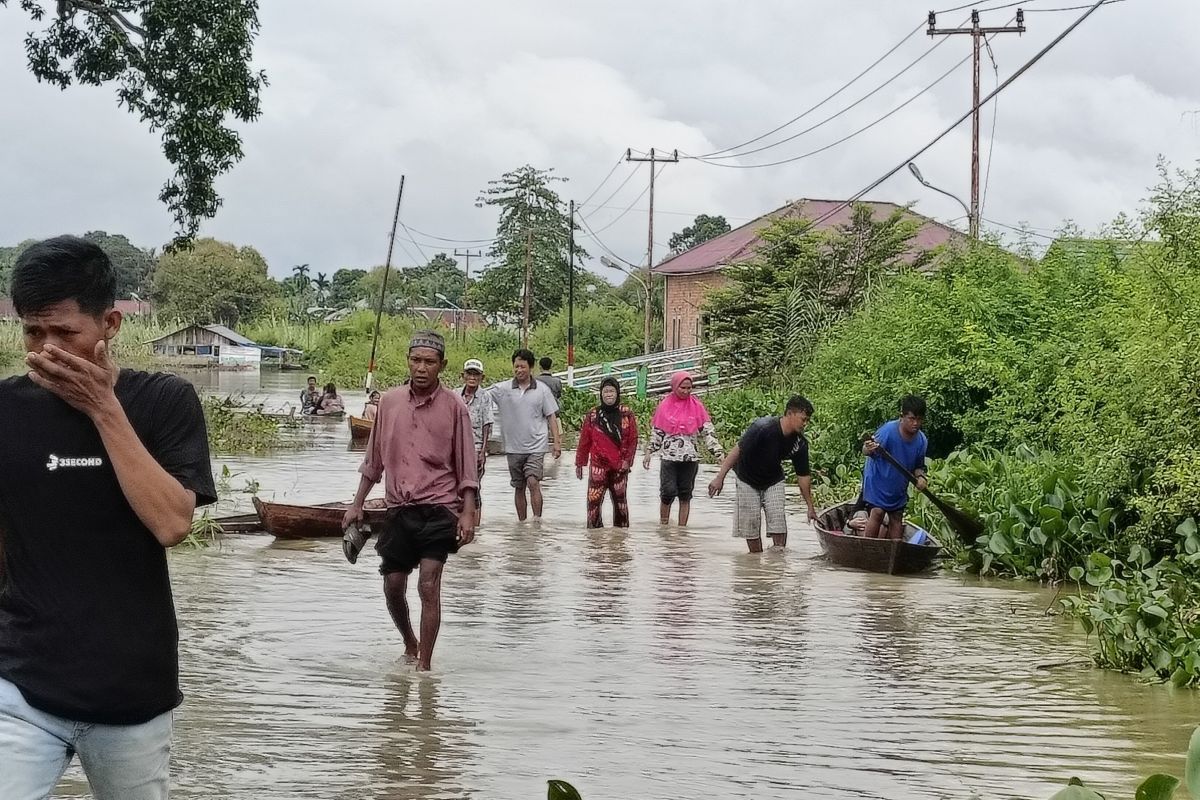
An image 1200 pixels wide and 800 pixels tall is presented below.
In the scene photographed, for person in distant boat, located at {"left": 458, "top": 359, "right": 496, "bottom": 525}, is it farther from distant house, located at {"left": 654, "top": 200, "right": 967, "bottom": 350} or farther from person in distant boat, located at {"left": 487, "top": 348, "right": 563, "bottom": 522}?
distant house, located at {"left": 654, "top": 200, "right": 967, "bottom": 350}

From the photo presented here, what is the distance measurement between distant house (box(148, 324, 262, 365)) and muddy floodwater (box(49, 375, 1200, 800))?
287 ft

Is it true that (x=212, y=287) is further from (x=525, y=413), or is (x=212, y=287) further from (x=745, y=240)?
(x=525, y=413)

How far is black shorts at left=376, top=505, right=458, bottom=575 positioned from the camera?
8.94 meters

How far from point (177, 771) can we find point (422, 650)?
250 cm

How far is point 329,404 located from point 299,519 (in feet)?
87.6

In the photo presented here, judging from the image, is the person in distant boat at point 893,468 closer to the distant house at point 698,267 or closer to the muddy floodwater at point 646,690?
the muddy floodwater at point 646,690

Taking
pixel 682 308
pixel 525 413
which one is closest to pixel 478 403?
pixel 525 413

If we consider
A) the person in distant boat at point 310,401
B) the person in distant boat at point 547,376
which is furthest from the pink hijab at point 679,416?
the person in distant boat at point 310,401

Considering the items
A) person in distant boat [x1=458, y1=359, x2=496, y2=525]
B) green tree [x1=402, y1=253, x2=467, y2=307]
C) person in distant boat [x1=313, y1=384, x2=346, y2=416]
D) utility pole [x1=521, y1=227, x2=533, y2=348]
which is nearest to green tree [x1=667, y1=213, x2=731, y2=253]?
green tree [x1=402, y1=253, x2=467, y2=307]

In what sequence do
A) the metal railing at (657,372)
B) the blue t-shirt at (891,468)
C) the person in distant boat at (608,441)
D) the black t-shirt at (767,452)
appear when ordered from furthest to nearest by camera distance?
the metal railing at (657,372) → the person in distant boat at (608,441) → the black t-shirt at (767,452) → the blue t-shirt at (891,468)

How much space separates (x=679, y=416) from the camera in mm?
17938

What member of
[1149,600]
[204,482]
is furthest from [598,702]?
[204,482]

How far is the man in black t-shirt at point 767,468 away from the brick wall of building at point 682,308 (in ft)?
149

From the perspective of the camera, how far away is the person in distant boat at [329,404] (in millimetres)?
42031
